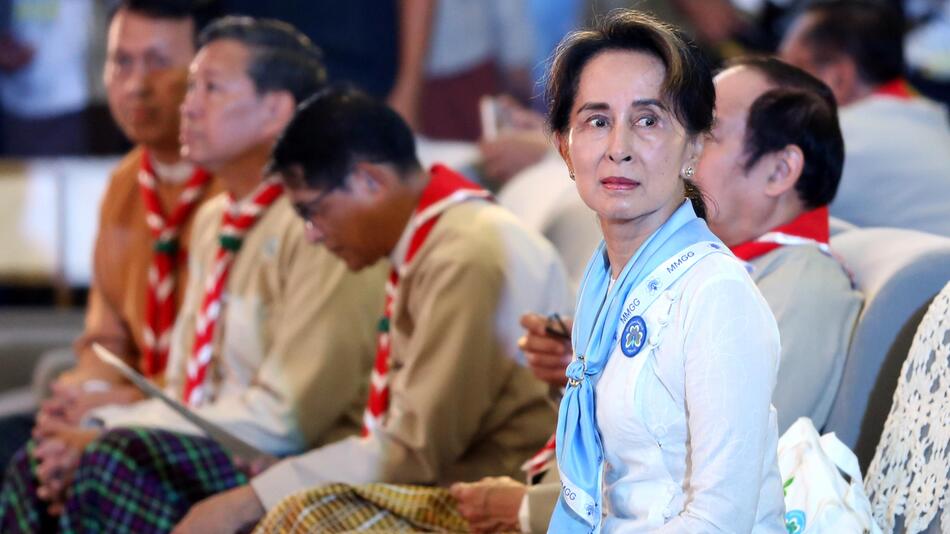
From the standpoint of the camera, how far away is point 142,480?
2.74 metres

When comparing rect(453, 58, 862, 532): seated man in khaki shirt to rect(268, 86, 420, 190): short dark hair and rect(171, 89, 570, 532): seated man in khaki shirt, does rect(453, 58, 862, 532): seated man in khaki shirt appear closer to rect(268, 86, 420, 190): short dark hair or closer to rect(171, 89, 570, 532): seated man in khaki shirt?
rect(171, 89, 570, 532): seated man in khaki shirt

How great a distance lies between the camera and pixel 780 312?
7.27 ft

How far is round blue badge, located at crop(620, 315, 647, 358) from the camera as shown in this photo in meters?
1.70

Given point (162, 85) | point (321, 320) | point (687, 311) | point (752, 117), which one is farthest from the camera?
point (162, 85)

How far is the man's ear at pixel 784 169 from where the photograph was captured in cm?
235

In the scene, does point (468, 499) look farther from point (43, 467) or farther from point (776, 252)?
point (43, 467)

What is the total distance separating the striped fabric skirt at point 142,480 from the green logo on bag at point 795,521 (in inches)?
48.7

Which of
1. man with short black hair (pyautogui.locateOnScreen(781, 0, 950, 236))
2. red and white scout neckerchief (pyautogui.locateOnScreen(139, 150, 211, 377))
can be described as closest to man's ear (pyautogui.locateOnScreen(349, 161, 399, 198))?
man with short black hair (pyautogui.locateOnScreen(781, 0, 950, 236))

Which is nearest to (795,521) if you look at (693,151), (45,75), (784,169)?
(693,151)

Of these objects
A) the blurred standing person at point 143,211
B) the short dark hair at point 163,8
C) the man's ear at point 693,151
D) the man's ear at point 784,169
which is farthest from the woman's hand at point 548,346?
the short dark hair at point 163,8

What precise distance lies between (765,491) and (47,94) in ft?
14.9

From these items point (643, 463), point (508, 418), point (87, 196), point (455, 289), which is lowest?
point (87, 196)

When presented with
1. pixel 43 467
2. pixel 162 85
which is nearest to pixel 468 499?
pixel 43 467

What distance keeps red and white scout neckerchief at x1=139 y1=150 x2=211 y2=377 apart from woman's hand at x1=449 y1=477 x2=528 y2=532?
1496mm
